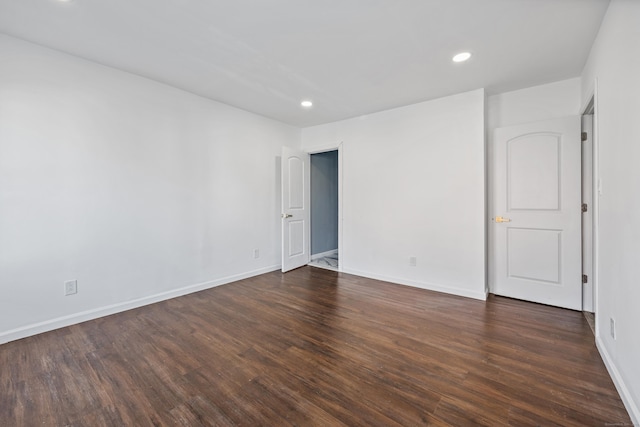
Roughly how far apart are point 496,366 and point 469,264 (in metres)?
1.58

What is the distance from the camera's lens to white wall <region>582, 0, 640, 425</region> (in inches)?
56.2

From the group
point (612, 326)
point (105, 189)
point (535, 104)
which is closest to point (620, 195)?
point (612, 326)

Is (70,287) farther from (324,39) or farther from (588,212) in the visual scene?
(588,212)

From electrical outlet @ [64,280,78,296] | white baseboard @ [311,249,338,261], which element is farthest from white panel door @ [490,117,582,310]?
electrical outlet @ [64,280,78,296]

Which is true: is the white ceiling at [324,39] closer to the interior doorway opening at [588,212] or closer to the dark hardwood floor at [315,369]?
the interior doorway opening at [588,212]

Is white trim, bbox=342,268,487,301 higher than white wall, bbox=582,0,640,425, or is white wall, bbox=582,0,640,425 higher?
white wall, bbox=582,0,640,425

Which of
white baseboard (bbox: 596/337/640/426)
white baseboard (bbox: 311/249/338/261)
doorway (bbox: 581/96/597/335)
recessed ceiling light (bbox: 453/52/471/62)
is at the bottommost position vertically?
white baseboard (bbox: 596/337/640/426)

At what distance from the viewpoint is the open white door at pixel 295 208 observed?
4.44 m

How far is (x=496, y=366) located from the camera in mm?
1905

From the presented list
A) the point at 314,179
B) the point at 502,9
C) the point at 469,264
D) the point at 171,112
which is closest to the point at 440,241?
the point at 469,264

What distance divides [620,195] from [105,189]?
4.18m

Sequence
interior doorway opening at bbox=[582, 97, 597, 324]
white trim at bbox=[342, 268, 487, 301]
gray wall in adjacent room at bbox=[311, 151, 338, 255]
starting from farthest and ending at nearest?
1. gray wall in adjacent room at bbox=[311, 151, 338, 255]
2. white trim at bbox=[342, 268, 487, 301]
3. interior doorway opening at bbox=[582, 97, 597, 324]

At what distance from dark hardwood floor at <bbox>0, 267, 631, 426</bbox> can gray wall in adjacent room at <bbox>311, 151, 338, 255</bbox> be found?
2.76 meters

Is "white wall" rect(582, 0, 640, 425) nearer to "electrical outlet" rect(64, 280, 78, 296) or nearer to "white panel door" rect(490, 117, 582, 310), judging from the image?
"white panel door" rect(490, 117, 582, 310)
